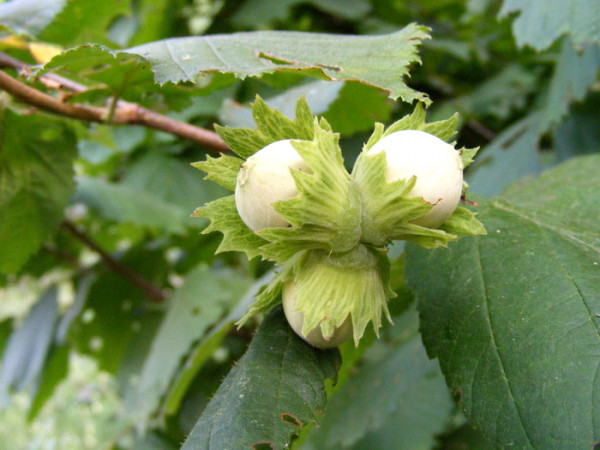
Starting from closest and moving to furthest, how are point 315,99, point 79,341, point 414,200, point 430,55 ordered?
point 414,200, point 315,99, point 79,341, point 430,55

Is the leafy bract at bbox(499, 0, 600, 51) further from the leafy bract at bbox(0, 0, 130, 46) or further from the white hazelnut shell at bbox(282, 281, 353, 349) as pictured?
the leafy bract at bbox(0, 0, 130, 46)

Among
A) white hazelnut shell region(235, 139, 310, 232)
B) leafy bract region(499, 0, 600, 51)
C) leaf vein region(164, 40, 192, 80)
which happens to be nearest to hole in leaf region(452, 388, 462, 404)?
white hazelnut shell region(235, 139, 310, 232)

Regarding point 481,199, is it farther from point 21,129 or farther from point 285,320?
point 21,129

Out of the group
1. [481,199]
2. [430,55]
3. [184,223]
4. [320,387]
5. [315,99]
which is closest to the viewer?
[320,387]

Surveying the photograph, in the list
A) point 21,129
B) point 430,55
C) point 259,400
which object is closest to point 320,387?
point 259,400

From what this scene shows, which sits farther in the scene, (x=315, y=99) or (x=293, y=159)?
(x=315, y=99)

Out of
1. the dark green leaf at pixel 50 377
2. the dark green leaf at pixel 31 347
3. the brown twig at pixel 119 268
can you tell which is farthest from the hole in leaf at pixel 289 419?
the dark green leaf at pixel 50 377

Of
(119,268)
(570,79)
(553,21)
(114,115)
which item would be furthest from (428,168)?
(119,268)
